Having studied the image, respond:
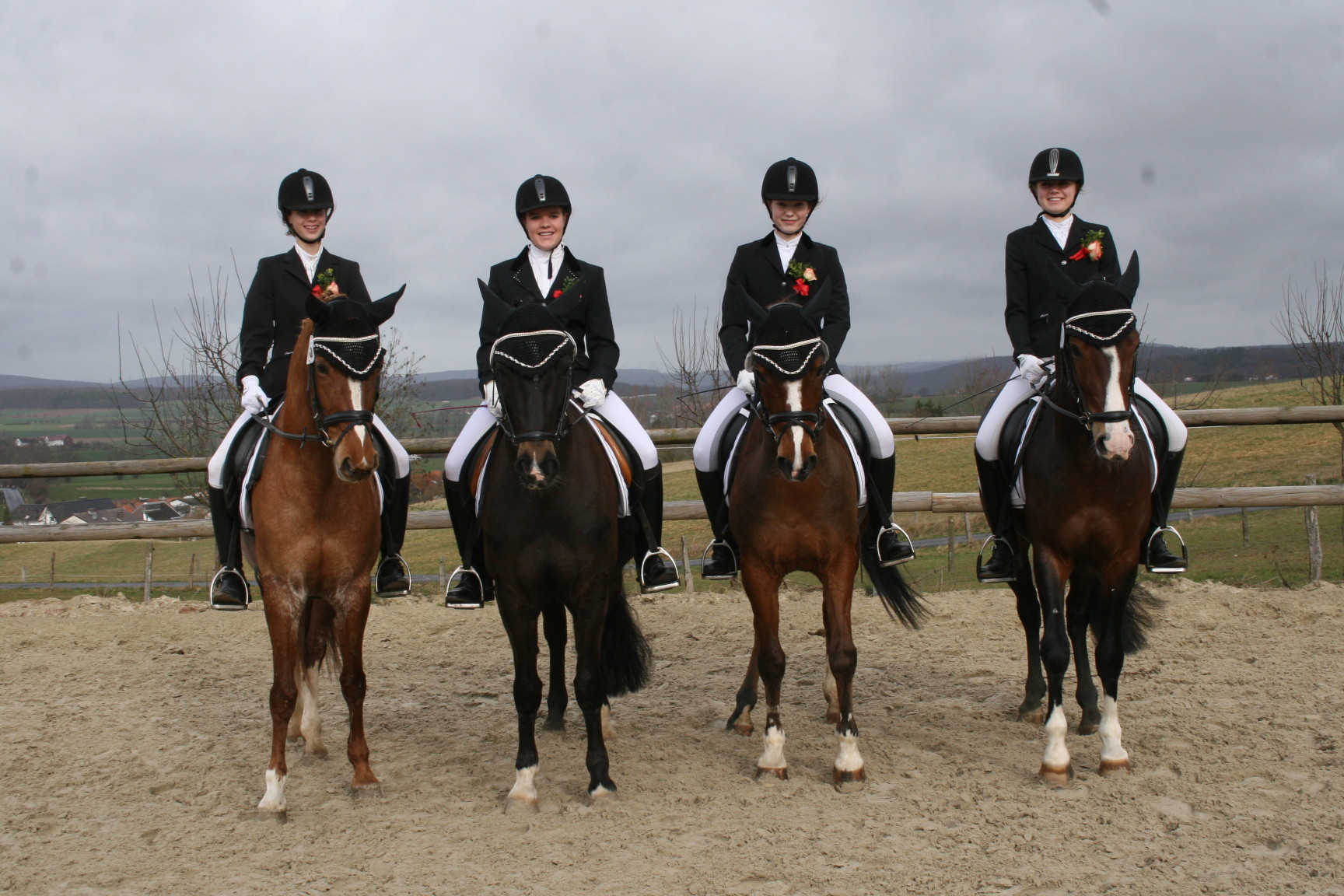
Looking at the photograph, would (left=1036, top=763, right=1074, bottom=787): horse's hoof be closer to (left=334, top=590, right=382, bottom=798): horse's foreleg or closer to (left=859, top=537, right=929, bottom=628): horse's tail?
(left=859, top=537, right=929, bottom=628): horse's tail

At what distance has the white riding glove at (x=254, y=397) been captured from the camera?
4.64 metres

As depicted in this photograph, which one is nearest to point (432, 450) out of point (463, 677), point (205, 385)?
point (463, 677)

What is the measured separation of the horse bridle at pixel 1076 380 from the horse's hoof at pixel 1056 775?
5.10ft

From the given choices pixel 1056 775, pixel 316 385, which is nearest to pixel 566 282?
pixel 316 385

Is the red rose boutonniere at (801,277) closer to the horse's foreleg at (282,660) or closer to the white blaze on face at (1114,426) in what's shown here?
the white blaze on face at (1114,426)

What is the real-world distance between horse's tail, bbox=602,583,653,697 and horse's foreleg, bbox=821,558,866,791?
1369mm

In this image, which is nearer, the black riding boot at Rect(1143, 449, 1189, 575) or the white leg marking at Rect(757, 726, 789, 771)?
the white leg marking at Rect(757, 726, 789, 771)

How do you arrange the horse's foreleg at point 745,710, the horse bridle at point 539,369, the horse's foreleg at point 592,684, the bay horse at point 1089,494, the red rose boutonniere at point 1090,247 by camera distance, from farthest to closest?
the horse's foreleg at point 745,710 < the red rose boutonniere at point 1090,247 < the horse's foreleg at point 592,684 < the bay horse at point 1089,494 < the horse bridle at point 539,369

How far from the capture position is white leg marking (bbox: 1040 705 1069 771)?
435cm

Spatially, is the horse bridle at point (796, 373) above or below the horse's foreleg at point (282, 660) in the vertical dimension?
Result: above

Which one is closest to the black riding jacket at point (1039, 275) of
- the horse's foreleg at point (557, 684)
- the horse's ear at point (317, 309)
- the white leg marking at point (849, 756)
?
the white leg marking at point (849, 756)

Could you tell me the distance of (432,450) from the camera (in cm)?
808

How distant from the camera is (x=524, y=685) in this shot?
4.42 metres

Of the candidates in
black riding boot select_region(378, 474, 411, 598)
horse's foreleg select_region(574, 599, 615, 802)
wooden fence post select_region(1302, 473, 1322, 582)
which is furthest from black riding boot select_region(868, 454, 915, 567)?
wooden fence post select_region(1302, 473, 1322, 582)
